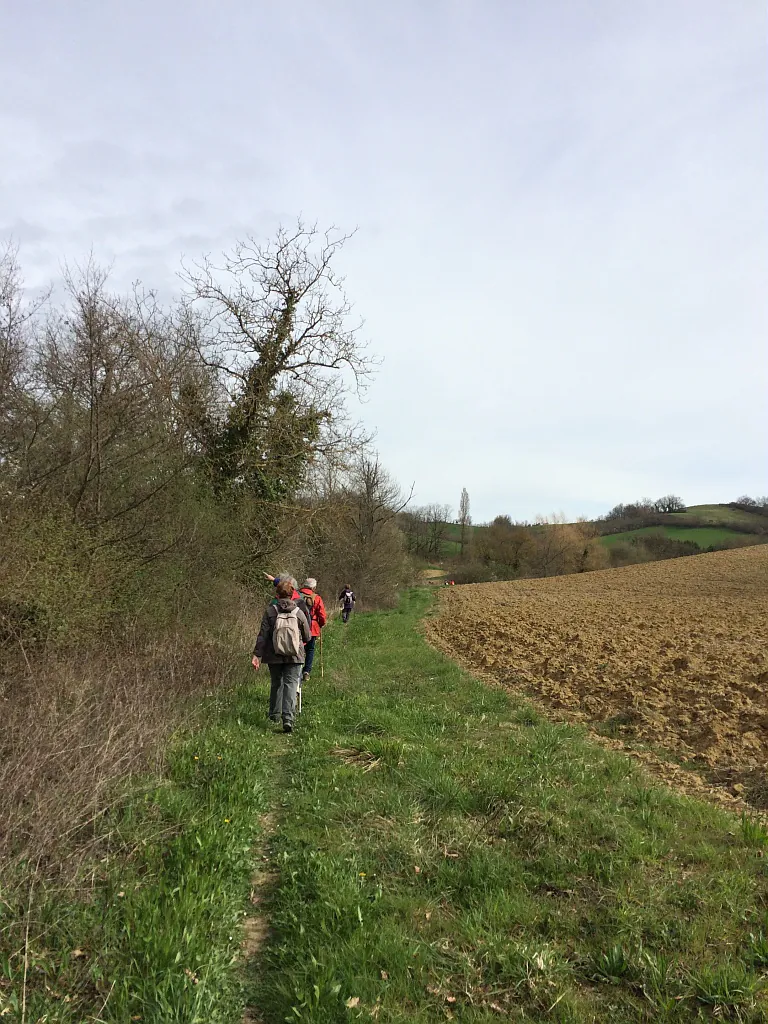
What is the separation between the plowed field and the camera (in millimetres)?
6629

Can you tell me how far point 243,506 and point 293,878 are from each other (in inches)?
458

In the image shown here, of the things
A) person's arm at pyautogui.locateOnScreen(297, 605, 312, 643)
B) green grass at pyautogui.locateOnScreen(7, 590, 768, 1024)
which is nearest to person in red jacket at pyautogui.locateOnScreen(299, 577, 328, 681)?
person's arm at pyautogui.locateOnScreen(297, 605, 312, 643)

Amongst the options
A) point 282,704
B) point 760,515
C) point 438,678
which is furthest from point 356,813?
point 760,515

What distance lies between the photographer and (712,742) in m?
6.23

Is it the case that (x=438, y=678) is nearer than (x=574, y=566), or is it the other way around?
(x=438, y=678)

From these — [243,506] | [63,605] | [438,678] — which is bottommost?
[438,678]

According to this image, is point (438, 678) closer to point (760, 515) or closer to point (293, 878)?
point (293, 878)

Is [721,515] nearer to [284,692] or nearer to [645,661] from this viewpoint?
[645,661]

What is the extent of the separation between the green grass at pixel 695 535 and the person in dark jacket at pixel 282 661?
67191mm

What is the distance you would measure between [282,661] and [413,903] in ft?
14.1

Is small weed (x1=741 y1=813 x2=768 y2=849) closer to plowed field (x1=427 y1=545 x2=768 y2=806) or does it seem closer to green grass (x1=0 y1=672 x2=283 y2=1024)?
plowed field (x1=427 y1=545 x2=768 y2=806)

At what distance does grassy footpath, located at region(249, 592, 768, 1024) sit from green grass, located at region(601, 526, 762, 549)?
68.0 meters

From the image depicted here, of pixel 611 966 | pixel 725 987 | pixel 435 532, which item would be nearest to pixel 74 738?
pixel 611 966

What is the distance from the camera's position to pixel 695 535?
69.8m
